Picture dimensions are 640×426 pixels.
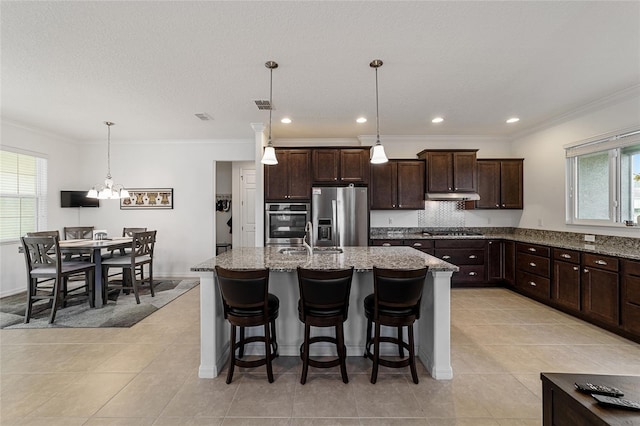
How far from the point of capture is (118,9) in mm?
1962

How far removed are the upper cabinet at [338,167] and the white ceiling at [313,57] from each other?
72 centimetres

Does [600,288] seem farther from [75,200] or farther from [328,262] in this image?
[75,200]

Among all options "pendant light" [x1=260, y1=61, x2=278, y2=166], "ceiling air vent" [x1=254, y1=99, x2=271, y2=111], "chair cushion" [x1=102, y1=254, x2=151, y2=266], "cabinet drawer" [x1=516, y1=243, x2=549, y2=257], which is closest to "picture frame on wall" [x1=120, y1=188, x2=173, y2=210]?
"chair cushion" [x1=102, y1=254, x2=151, y2=266]

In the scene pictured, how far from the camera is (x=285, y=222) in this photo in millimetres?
4664

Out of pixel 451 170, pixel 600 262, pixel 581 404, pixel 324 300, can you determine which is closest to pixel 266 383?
pixel 324 300

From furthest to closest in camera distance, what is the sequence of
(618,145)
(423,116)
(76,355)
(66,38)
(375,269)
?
(423,116) < (618,145) < (76,355) < (66,38) < (375,269)

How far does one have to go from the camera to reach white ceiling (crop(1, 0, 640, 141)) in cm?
200

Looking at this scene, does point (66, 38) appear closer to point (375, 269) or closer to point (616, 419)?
point (375, 269)

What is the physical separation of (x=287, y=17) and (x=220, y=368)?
2.84 meters

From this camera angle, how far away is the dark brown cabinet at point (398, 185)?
5109 millimetres

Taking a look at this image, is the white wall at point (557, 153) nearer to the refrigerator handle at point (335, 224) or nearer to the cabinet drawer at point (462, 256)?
the cabinet drawer at point (462, 256)

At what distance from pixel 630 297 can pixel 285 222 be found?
4227mm

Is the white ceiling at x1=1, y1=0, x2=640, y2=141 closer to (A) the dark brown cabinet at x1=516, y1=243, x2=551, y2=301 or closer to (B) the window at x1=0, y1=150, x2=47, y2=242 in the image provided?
(B) the window at x1=0, y1=150, x2=47, y2=242

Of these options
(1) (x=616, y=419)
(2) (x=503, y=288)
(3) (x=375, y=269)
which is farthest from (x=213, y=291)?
(2) (x=503, y=288)
